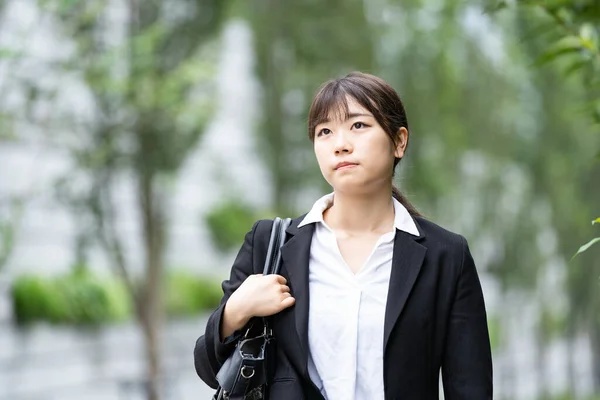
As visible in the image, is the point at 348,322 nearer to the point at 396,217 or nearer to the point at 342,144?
the point at 396,217

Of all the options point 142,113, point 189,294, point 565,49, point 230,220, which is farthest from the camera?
point 230,220

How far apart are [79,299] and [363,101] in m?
12.5

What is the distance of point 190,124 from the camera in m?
11.7

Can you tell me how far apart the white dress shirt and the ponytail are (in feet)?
0.41

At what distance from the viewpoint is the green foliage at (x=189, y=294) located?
16672 mm

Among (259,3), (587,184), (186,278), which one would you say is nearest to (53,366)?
(186,278)

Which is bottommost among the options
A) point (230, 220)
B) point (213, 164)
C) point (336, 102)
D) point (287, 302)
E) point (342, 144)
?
point (287, 302)

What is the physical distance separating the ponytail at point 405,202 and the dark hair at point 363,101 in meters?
0.19

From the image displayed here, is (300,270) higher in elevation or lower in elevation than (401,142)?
lower

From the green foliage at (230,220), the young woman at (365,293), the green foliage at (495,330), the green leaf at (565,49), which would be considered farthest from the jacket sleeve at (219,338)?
the green foliage at (495,330)

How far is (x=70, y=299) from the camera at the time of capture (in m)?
14.1

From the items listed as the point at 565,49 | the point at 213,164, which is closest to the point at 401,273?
the point at 565,49

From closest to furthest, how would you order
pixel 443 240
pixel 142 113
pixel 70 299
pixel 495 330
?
pixel 443 240 → pixel 142 113 → pixel 70 299 → pixel 495 330

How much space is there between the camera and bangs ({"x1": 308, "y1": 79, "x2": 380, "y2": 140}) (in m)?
2.35
